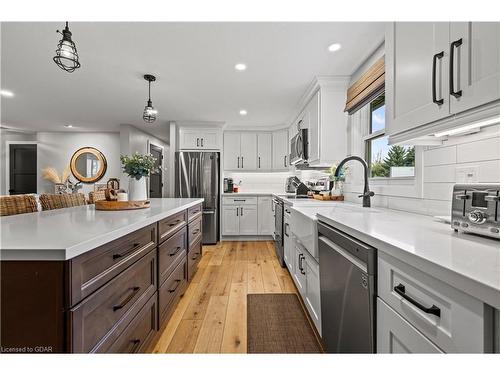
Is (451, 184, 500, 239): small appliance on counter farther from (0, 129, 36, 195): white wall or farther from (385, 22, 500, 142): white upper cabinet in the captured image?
(0, 129, 36, 195): white wall

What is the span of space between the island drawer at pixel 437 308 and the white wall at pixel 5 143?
813 cm

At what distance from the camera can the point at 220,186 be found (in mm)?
4656

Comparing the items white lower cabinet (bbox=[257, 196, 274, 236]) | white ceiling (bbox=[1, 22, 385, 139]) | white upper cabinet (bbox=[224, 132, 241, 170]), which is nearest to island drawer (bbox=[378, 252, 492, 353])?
white ceiling (bbox=[1, 22, 385, 139])

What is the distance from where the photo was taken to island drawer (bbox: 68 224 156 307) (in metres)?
0.80

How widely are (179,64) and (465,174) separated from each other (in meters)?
2.57

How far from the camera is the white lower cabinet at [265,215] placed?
4586 mm

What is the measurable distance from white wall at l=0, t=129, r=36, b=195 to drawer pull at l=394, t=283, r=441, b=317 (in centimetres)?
814

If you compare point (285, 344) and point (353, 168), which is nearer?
point (285, 344)

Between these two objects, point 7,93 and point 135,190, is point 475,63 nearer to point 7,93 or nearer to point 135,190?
point 135,190

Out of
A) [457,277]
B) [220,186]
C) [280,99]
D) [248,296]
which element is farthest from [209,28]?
[220,186]

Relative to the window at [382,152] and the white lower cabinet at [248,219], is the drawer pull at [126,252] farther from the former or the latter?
the white lower cabinet at [248,219]
